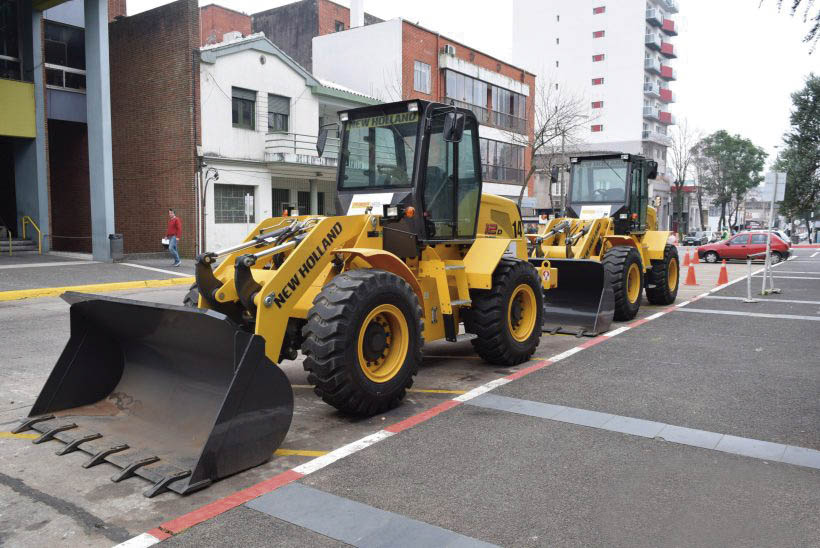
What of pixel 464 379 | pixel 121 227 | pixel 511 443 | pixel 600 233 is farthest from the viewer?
pixel 121 227

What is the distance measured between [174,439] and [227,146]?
67.5 feet

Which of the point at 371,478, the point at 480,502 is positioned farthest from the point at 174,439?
the point at 480,502

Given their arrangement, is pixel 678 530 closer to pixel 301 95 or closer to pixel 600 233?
pixel 600 233

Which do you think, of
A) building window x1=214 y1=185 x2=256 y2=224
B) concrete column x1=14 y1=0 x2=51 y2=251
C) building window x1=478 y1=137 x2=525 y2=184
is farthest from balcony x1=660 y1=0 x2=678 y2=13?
concrete column x1=14 y1=0 x2=51 y2=251

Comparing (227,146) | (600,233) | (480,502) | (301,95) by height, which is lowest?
(480,502)

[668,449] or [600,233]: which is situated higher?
[600,233]

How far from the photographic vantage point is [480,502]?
402 cm

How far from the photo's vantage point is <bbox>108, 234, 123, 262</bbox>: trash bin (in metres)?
20.5

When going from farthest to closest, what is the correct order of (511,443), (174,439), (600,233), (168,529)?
(600,233) → (511,443) → (174,439) → (168,529)

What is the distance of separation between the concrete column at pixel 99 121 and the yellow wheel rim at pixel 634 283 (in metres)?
16.2

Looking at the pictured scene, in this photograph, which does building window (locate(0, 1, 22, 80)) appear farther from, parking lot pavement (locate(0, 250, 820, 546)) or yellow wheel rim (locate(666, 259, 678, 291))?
yellow wheel rim (locate(666, 259, 678, 291))

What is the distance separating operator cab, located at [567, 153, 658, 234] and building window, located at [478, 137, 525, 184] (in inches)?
979

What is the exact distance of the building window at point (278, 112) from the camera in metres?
25.3

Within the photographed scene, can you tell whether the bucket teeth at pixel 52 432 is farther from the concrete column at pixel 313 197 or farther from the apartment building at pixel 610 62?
the apartment building at pixel 610 62
